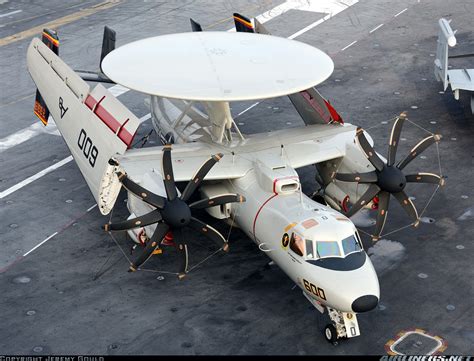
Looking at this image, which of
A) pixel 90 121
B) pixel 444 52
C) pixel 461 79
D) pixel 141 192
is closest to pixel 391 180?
pixel 141 192

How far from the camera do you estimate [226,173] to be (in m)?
38.3

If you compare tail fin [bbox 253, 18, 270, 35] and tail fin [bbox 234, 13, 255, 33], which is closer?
tail fin [bbox 253, 18, 270, 35]

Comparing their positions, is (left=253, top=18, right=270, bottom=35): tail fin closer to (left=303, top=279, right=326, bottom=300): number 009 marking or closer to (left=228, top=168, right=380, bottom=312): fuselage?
(left=228, top=168, right=380, bottom=312): fuselage

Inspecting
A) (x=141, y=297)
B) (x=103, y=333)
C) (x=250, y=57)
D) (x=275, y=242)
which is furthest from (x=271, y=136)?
(x=103, y=333)

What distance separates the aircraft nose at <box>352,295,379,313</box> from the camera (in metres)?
31.6

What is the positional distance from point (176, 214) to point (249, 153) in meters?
6.72

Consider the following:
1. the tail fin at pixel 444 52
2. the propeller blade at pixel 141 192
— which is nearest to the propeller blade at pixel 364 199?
the propeller blade at pixel 141 192

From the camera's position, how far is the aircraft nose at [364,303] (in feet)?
104

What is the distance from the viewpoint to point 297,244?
1325 inches

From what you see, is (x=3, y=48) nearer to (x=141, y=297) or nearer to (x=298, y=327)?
(x=141, y=297)

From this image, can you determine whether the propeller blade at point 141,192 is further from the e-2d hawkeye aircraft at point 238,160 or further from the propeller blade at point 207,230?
the propeller blade at point 207,230

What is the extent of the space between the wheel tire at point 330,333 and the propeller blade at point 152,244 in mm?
8005

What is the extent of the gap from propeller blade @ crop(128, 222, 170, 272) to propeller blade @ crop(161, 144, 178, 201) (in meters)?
1.29

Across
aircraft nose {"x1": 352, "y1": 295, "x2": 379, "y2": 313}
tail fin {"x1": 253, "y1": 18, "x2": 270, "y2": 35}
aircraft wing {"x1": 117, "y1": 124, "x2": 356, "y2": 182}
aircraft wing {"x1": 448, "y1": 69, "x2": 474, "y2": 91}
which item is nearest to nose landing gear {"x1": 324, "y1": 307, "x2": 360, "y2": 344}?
aircraft nose {"x1": 352, "y1": 295, "x2": 379, "y2": 313}
